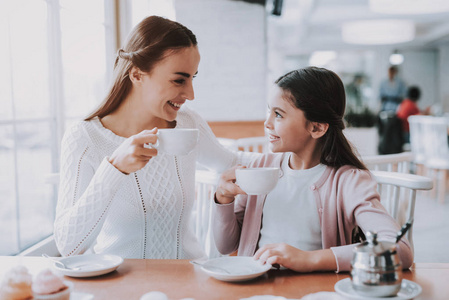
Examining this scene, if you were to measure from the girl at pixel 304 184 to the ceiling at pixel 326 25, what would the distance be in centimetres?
613

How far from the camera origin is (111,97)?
158cm

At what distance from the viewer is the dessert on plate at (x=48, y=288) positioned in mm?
857

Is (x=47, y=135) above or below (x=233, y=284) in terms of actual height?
above

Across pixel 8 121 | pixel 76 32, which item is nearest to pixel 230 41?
pixel 76 32

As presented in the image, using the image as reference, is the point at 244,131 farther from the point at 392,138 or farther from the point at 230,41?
the point at 392,138

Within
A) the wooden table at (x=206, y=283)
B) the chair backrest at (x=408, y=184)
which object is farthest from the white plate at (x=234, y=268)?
the chair backrest at (x=408, y=184)

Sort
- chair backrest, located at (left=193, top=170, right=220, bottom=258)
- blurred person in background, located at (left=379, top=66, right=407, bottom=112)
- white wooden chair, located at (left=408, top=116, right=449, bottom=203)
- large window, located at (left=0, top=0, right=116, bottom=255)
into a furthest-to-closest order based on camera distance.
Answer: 1. blurred person in background, located at (left=379, top=66, right=407, bottom=112)
2. white wooden chair, located at (left=408, top=116, right=449, bottom=203)
3. large window, located at (left=0, top=0, right=116, bottom=255)
4. chair backrest, located at (left=193, top=170, right=220, bottom=258)

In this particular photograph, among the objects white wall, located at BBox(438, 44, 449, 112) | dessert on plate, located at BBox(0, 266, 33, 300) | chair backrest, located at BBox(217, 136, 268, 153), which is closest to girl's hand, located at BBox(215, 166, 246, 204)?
dessert on plate, located at BBox(0, 266, 33, 300)

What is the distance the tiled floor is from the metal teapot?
256cm

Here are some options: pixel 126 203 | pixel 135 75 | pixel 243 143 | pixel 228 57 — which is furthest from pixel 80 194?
pixel 228 57

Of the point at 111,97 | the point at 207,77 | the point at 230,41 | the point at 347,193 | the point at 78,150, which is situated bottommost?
the point at 347,193

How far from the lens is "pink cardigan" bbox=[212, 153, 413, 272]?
1096mm

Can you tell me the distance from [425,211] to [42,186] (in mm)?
3947

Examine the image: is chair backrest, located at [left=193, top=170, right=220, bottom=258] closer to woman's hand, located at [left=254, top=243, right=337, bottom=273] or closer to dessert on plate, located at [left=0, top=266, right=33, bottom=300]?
woman's hand, located at [left=254, top=243, right=337, bottom=273]
